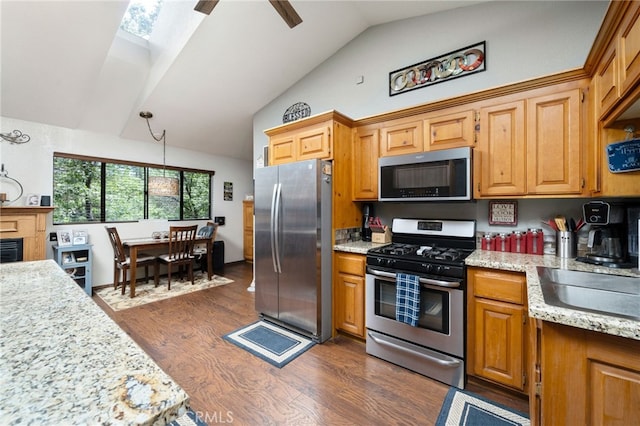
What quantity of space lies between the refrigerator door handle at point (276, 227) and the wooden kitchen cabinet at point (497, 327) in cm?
172

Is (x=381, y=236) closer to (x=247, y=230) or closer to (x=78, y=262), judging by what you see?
(x=247, y=230)

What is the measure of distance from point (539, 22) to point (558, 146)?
1.12 metres

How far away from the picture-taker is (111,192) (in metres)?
4.32

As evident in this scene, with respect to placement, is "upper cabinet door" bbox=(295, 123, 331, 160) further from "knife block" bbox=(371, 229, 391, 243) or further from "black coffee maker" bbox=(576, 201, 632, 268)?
"black coffee maker" bbox=(576, 201, 632, 268)

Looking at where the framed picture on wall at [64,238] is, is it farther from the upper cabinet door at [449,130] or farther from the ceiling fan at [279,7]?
the upper cabinet door at [449,130]

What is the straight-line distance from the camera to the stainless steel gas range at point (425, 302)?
191 cm

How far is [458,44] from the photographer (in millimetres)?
2533

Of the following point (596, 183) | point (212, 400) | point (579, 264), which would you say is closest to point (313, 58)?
point (596, 183)

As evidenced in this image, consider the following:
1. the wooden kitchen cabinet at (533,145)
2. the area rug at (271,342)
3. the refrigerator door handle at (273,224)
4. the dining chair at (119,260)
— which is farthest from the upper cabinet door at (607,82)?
the dining chair at (119,260)

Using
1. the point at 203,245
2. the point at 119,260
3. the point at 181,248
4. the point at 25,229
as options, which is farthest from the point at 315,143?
the point at 25,229

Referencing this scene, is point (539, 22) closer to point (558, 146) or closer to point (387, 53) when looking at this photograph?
point (558, 146)

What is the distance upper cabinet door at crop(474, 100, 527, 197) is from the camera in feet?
6.55

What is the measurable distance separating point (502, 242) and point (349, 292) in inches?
54.1

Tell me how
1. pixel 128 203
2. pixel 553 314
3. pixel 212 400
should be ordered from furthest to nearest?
pixel 128 203
pixel 212 400
pixel 553 314
